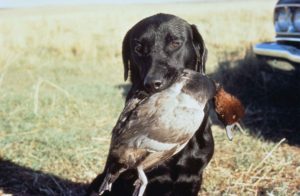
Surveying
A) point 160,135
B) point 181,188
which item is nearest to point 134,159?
point 160,135

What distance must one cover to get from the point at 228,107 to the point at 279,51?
2122mm

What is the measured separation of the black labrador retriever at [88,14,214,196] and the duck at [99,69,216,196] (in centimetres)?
35

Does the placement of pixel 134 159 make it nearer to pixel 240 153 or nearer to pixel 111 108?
pixel 240 153

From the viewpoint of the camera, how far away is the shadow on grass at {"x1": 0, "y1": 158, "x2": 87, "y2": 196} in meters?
4.09

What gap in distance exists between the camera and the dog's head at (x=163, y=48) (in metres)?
3.12

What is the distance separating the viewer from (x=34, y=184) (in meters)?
4.19

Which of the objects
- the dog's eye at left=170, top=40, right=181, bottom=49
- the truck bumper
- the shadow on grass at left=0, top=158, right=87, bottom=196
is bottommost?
the shadow on grass at left=0, top=158, right=87, bottom=196

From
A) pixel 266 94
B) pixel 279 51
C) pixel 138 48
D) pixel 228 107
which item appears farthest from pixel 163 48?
pixel 266 94

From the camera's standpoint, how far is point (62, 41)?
13539 mm

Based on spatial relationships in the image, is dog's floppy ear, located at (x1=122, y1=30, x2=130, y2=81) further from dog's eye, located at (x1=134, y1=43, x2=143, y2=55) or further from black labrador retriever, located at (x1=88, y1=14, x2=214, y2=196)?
dog's eye, located at (x1=134, y1=43, x2=143, y2=55)

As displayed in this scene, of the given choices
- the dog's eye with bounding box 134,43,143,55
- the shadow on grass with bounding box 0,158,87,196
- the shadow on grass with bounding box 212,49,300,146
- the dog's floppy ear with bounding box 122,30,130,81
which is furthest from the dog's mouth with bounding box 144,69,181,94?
the shadow on grass with bounding box 212,49,300,146

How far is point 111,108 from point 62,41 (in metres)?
7.58

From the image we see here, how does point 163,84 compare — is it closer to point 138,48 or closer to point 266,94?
point 138,48

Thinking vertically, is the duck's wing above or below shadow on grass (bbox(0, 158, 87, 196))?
above
